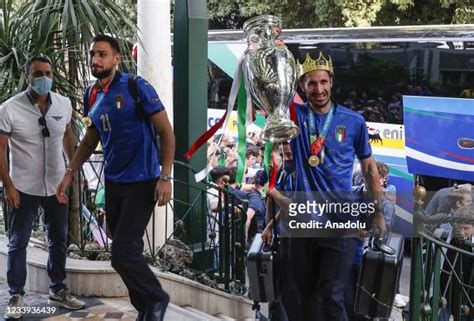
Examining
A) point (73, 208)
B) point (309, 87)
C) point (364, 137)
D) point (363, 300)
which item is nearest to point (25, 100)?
point (73, 208)

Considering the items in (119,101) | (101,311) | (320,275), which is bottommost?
(101,311)

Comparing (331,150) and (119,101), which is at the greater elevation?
(119,101)

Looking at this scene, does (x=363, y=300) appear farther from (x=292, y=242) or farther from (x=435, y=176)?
(x=435, y=176)

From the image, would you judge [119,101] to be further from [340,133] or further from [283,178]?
[340,133]

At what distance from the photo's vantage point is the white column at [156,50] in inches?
229

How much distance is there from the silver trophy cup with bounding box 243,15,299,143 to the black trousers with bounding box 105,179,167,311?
79 cm

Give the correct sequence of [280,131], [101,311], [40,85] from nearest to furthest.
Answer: [280,131], [40,85], [101,311]

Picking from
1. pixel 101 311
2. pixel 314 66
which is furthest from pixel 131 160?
pixel 101 311

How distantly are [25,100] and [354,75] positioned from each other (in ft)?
22.8

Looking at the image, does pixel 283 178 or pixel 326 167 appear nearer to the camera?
pixel 326 167

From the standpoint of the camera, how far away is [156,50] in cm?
587

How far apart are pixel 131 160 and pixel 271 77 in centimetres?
91

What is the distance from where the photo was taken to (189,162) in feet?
19.0

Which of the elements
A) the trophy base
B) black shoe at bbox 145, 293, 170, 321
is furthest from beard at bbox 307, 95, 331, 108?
black shoe at bbox 145, 293, 170, 321
